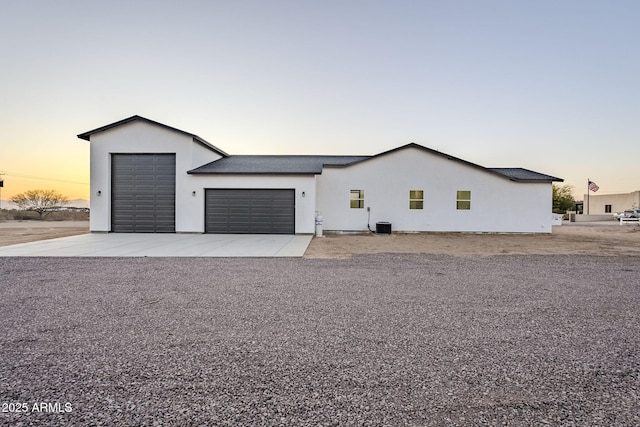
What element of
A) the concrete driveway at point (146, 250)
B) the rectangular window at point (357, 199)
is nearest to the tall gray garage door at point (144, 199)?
the concrete driveway at point (146, 250)

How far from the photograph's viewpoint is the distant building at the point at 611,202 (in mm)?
Result: 48622

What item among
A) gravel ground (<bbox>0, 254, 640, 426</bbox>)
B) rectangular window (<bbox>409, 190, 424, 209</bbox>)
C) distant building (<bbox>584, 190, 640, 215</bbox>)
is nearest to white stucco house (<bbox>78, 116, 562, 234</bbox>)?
rectangular window (<bbox>409, 190, 424, 209</bbox>)

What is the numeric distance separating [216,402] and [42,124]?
72.3 feet

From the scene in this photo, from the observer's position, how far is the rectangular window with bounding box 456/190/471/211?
60.1 feet

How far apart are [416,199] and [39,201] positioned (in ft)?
139

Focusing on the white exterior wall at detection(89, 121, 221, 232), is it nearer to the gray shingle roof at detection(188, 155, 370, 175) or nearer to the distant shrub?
the gray shingle roof at detection(188, 155, 370, 175)

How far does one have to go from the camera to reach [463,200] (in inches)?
722

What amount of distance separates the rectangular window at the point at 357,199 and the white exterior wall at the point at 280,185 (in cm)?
270

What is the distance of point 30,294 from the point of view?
542 centimetres

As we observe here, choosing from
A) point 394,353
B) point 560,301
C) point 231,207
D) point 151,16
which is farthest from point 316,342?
point 151,16

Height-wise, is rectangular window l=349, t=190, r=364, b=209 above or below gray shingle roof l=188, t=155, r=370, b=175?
below

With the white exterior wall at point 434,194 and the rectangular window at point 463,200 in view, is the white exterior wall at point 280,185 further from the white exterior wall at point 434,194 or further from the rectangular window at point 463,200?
the rectangular window at point 463,200

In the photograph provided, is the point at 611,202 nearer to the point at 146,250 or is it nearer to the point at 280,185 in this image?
the point at 280,185

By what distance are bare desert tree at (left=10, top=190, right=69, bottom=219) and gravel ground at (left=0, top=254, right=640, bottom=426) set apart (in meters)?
39.5
